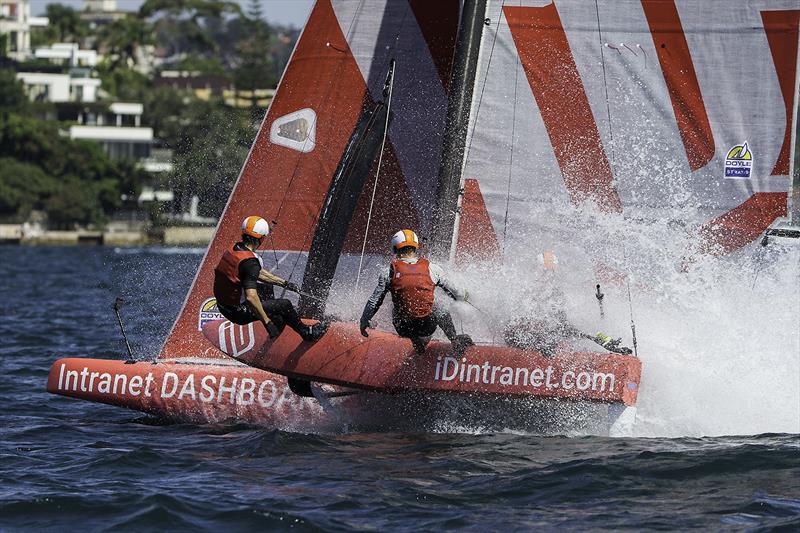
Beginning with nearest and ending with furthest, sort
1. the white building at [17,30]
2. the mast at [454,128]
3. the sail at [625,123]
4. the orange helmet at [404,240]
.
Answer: the orange helmet at [404,240] < the mast at [454,128] < the sail at [625,123] < the white building at [17,30]

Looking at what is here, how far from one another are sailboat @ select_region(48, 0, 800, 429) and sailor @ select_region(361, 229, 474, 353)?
3.66 feet

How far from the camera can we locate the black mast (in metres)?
12.3

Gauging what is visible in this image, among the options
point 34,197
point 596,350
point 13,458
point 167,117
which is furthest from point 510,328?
point 167,117

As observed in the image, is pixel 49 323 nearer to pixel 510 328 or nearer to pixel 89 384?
pixel 89 384

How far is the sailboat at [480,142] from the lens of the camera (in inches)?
475

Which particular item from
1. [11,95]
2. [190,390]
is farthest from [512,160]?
[11,95]

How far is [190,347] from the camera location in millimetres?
12477

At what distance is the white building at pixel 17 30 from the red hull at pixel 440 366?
8662 centimetres

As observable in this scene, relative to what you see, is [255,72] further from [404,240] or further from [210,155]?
[404,240]

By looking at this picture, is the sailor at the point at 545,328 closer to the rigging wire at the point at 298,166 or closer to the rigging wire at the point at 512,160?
the rigging wire at the point at 512,160

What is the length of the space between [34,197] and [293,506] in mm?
62295

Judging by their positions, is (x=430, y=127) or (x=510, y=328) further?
(x=430, y=127)

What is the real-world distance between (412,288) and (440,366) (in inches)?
24.1

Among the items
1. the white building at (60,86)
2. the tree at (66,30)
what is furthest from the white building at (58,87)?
the tree at (66,30)
